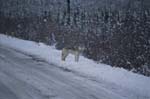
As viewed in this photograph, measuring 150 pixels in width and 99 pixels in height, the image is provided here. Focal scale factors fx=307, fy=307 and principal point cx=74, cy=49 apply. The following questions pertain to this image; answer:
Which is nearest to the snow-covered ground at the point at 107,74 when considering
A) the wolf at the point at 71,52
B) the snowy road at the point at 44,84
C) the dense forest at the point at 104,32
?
the wolf at the point at 71,52

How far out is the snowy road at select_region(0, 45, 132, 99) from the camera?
8745 mm

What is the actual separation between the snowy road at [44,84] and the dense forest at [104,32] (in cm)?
270

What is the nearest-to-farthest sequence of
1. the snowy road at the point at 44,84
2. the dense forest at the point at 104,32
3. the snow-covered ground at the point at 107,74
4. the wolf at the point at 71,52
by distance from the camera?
1. the snowy road at the point at 44,84
2. the snow-covered ground at the point at 107,74
3. the dense forest at the point at 104,32
4. the wolf at the point at 71,52

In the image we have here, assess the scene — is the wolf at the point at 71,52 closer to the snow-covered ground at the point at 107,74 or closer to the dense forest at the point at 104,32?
the snow-covered ground at the point at 107,74

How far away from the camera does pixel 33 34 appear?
2323cm

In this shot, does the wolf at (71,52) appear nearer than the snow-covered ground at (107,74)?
No

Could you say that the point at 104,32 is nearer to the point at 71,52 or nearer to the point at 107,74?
the point at 71,52

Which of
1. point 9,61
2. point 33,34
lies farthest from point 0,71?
point 33,34

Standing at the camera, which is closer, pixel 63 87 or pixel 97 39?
pixel 63 87

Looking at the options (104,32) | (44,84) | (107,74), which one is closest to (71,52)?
(104,32)

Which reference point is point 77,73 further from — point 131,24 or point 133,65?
point 131,24

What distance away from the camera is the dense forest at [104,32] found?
41.7 feet

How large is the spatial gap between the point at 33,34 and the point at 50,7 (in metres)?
6.14

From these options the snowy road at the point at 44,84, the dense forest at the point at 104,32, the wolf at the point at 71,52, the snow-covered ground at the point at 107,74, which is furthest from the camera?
the wolf at the point at 71,52
